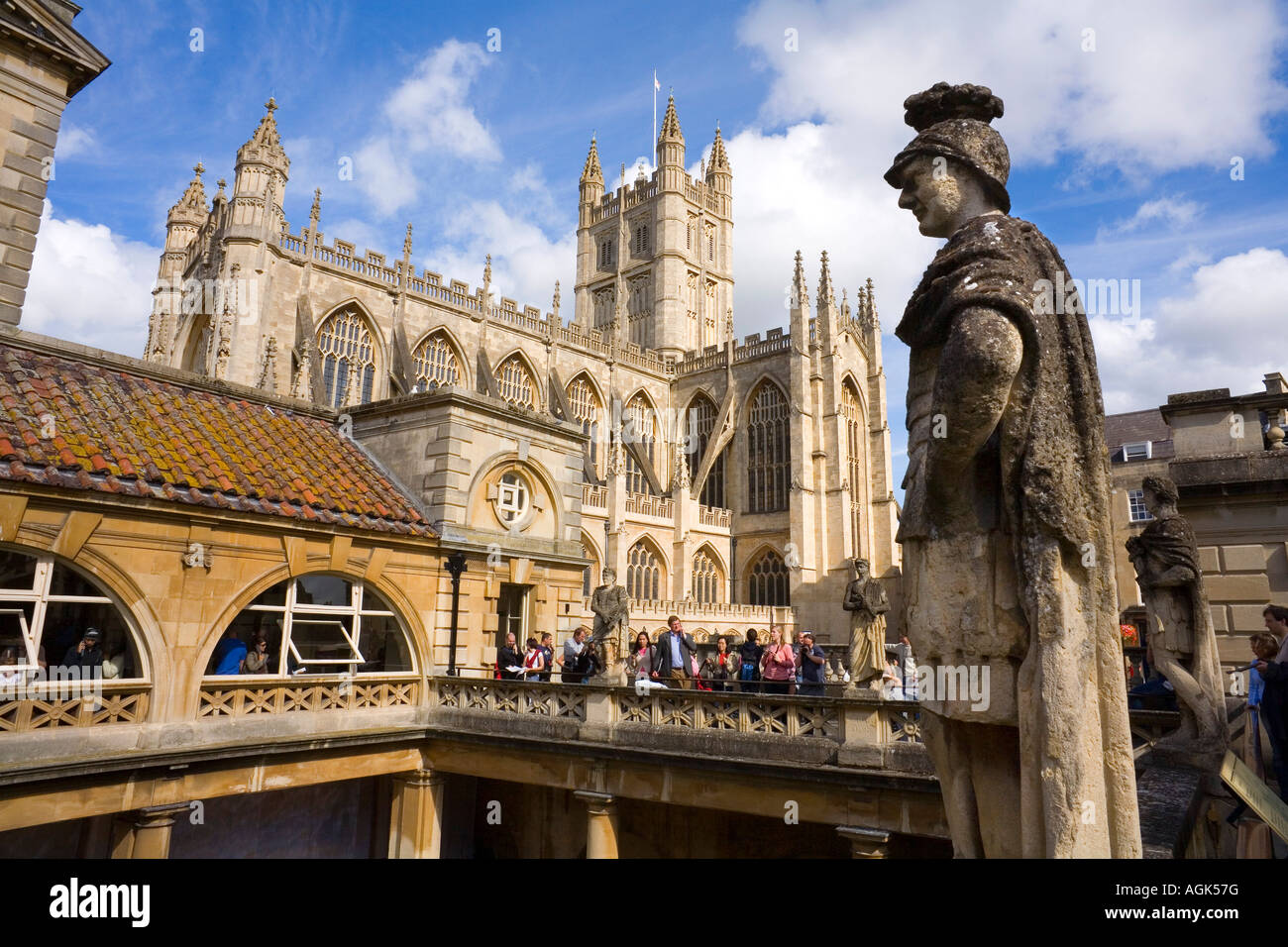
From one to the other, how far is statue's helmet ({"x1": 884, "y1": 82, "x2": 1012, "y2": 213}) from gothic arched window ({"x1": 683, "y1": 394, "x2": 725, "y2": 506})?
41718 mm

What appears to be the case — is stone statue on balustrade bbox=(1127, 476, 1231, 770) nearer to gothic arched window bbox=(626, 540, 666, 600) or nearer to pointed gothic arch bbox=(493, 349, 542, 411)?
gothic arched window bbox=(626, 540, 666, 600)

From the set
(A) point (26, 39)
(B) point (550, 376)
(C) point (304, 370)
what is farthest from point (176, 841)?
(B) point (550, 376)

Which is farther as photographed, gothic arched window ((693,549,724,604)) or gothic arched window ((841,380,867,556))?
gothic arched window ((841,380,867,556))

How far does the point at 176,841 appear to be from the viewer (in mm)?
11188

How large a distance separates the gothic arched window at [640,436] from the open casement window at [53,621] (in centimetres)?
3327

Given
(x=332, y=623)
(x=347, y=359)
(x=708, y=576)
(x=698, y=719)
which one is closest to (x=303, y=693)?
(x=332, y=623)

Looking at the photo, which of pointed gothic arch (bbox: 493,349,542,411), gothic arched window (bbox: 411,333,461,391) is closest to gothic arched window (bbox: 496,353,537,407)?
pointed gothic arch (bbox: 493,349,542,411)

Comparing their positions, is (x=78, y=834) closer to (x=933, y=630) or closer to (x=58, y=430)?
(x=58, y=430)

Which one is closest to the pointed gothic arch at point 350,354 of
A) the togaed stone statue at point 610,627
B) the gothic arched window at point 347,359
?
the gothic arched window at point 347,359

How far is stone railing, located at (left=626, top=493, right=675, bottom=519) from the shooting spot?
37.3m

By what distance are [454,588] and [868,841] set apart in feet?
23.3

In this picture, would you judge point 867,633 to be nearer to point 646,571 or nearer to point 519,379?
point 646,571

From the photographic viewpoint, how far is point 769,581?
41312 millimetres
